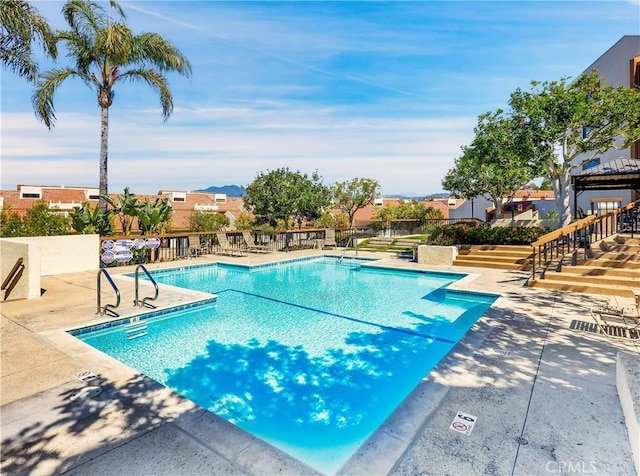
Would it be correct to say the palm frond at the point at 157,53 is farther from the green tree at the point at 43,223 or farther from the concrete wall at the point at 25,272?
the concrete wall at the point at 25,272

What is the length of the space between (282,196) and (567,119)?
16.0m

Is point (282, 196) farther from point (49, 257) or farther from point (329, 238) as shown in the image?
point (49, 257)

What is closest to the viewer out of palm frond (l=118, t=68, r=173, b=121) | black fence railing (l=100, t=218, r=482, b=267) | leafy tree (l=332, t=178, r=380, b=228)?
black fence railing (l=100, t=218, r=482, b=267)

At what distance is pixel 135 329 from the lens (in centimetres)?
745

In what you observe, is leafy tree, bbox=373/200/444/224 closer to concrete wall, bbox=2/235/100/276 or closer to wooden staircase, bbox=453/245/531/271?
wooden staircase, bbox=453/245/531/271

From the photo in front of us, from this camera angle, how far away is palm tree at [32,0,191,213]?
570 inches

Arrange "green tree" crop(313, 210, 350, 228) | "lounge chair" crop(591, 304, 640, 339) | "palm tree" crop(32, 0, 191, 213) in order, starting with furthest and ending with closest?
1. "green tree" crop(313, 210, 350, 228)
2. "palm tree" crop(32, 0, 191, 213)
3. "lounge chair" crop(591, 304, 640, 339)

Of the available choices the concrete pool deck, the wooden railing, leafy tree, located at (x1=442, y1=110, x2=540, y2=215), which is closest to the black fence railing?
the concrete pool deck

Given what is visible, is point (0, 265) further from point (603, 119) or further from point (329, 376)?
point (603, 119)

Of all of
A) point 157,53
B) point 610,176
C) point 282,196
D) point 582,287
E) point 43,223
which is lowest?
point 582,287

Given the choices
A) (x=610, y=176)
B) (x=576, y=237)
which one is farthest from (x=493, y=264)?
(x=610, y=176)

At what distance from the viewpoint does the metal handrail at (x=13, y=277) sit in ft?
28.0

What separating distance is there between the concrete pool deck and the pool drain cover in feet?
0.15

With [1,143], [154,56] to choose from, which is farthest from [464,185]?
[1,143]
